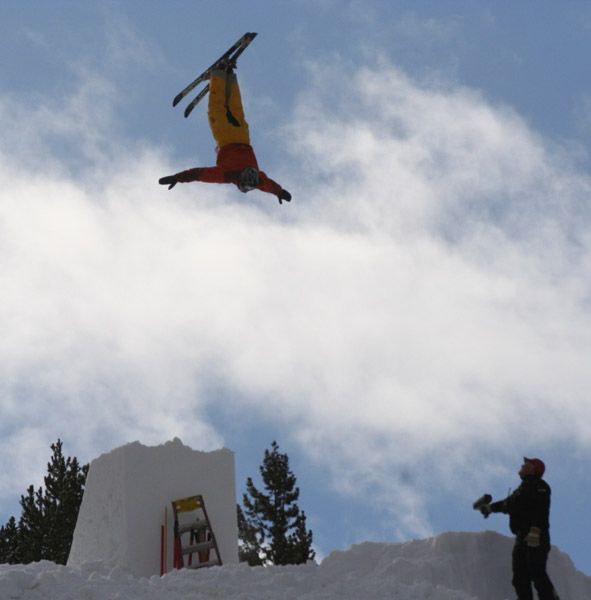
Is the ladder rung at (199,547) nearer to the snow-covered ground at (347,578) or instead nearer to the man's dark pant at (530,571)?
the snow-covered ground at (347,578)

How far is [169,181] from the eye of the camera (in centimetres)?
1095

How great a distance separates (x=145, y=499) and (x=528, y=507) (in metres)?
5.92

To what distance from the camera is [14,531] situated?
87.0ft

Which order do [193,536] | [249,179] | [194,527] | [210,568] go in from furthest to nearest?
1. [193,536]
2. [194,527]
3. [249,179]
4. [210,568]

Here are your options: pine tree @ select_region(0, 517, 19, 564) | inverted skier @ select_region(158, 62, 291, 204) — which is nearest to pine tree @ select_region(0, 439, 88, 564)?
pine tree @ select_region(0, 517, 19, 564)

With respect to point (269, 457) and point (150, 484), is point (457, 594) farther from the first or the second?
point (269, 457)

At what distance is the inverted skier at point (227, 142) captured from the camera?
10.8 m

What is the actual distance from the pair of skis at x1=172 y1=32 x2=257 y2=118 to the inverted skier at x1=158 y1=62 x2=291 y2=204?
5 cm

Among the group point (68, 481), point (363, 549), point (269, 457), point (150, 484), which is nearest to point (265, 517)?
point (269, 457)

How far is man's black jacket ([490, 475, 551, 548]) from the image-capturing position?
870 centimetres

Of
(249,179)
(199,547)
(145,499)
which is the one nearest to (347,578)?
(199,547)

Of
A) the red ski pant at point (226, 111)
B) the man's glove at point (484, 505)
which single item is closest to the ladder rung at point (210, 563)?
the man's glove at point (484, 505)

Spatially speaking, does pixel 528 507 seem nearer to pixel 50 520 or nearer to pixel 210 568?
pixel 210 568

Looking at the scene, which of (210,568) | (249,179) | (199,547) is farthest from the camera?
(199,547)
